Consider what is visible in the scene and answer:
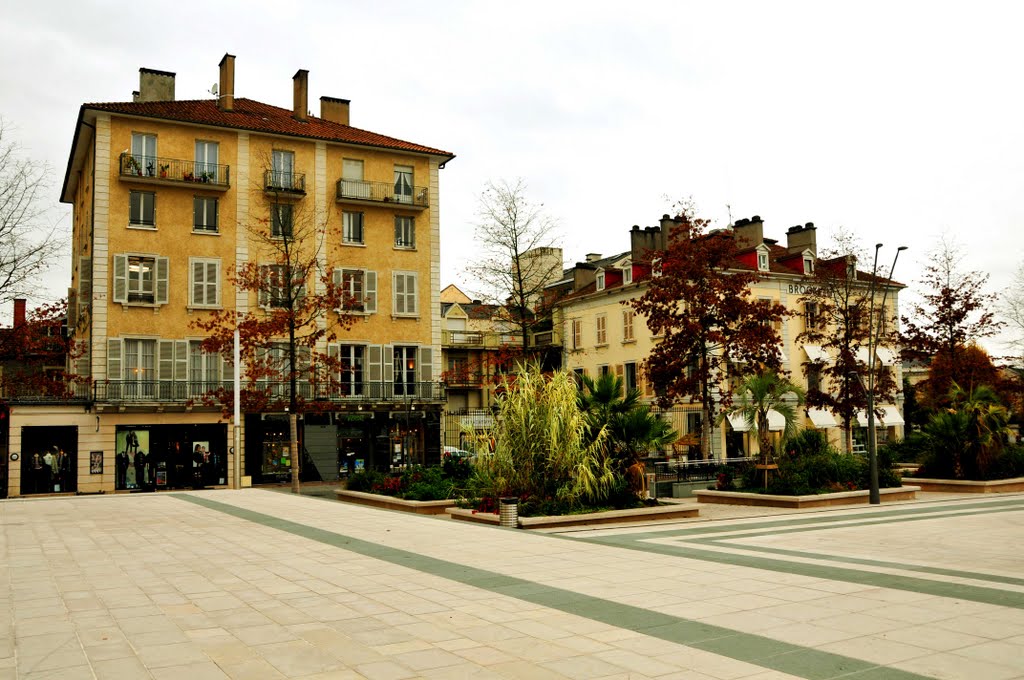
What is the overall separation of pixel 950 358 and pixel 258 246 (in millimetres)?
31398

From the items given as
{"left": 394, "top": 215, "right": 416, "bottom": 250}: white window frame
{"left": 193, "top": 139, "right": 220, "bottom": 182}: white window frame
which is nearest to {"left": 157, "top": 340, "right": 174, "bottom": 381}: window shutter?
{"left": 193, "top": 139, "right": 220, "bottom": 182}: white window frame

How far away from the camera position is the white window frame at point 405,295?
4400cm

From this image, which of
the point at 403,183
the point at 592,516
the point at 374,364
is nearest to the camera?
the point at 592,516

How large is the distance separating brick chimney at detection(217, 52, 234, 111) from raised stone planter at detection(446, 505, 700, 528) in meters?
31.0

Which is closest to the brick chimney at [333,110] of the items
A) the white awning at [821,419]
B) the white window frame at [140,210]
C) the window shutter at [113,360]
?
the white window frame at [140,210]

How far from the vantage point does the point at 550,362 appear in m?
60.1

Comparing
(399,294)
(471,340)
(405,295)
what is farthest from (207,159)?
(471,340)

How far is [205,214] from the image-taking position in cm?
4053

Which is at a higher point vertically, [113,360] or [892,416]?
[113,360]

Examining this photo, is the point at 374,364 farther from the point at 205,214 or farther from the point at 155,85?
the point at 155,85

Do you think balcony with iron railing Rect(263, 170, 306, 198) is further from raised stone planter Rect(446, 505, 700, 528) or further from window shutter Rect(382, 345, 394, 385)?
raised stone planter Rect(446, 505, 700, 528)

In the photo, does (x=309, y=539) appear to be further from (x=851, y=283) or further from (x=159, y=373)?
(x=851, y=283)

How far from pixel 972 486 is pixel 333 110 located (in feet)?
116

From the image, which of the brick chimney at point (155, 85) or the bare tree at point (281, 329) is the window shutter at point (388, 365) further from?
the brick chimney at point (155, 85)
